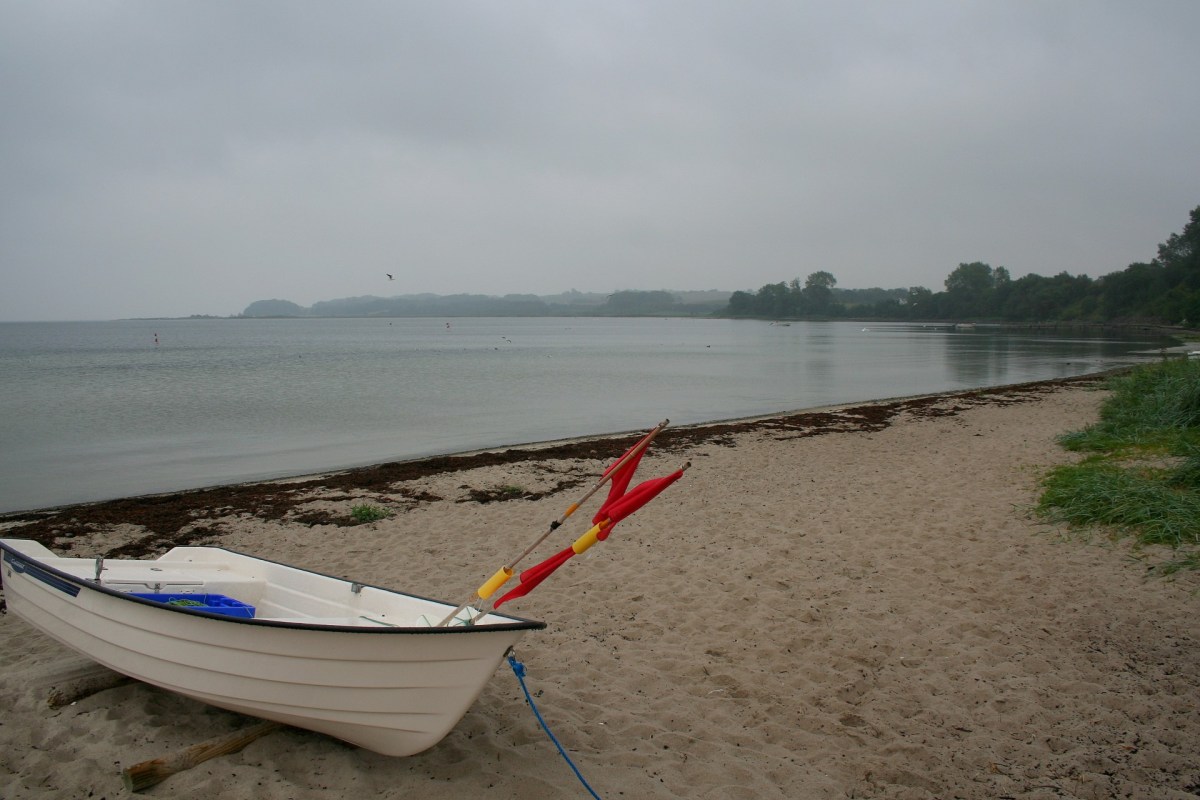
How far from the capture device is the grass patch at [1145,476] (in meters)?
7.32

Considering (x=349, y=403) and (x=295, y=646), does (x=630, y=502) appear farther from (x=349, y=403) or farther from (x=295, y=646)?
(x=349, y=403)

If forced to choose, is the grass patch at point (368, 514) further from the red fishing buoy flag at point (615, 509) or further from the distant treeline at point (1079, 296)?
the distant treeline at point (1079, 296)

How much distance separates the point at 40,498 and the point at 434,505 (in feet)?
26.6

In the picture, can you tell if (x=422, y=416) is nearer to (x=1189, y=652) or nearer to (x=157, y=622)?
(x=157, y=622)

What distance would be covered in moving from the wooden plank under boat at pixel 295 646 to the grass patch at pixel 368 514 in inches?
180

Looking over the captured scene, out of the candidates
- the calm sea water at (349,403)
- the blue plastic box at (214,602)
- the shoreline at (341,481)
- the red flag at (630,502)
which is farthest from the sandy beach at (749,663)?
the calm sea water at (349,403)

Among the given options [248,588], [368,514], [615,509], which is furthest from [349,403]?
[615,509]

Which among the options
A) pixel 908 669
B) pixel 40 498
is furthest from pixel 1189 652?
pixel 40 498

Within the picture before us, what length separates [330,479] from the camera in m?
13.1

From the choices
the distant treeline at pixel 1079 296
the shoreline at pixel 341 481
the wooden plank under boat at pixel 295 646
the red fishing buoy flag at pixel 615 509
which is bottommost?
the shoreline at pixel 341 481

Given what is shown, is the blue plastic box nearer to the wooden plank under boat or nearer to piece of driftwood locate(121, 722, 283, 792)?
the wooden plank under boat

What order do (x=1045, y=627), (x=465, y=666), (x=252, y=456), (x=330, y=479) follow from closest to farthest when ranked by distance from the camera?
(x=465, y=666)
(x=1045, y=627)
(x=330, y=479)
(x=252, y=456)

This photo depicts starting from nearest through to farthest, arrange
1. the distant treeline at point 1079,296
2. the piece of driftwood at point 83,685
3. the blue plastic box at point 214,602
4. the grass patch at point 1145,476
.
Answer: the piece of driftwood at point 83,685
the blue plastic box at point 214,602
the grass patch at point 1145,476
the distant treeline at point 1079,296

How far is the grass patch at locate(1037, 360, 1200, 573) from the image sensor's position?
7320mm
